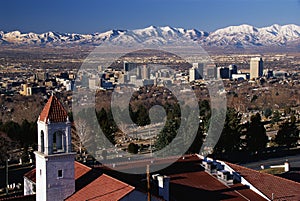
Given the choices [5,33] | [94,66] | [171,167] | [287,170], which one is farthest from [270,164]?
[5,33]

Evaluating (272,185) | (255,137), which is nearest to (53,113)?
(272,185)

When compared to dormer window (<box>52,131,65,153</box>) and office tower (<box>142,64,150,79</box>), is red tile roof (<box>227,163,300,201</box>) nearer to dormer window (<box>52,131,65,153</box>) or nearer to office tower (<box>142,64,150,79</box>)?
dormer window (<box>52,131,65,153</box>)

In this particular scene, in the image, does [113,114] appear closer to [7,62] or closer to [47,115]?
[47,115]

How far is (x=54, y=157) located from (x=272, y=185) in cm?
628

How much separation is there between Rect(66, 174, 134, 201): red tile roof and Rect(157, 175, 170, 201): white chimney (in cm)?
106

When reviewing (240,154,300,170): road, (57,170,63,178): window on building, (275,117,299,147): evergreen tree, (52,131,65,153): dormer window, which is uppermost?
(52,131,65,153): dormer window

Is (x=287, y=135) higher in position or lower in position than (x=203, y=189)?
lower

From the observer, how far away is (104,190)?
41.0 ft

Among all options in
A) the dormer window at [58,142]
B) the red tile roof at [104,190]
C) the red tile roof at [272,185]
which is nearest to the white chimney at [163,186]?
the red tile roof at [104,190]

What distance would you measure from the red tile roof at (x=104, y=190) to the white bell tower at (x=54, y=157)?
1.17 ft

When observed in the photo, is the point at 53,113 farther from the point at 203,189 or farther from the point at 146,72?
the point at 146,72

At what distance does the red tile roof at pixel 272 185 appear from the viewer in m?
14.8

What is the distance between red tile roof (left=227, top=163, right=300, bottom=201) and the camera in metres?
14.8

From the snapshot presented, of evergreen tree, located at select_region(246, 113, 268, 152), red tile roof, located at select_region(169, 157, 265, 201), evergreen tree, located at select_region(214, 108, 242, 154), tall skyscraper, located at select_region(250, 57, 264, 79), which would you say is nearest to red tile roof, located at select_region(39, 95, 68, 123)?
red tile roof, located at select_region(169, 157, 265, 201)
